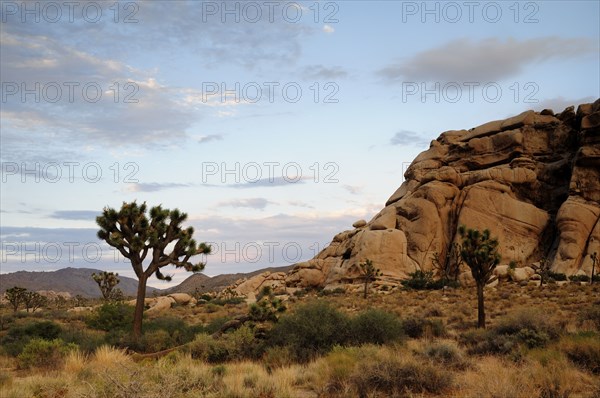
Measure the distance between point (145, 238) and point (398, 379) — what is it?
587 inches

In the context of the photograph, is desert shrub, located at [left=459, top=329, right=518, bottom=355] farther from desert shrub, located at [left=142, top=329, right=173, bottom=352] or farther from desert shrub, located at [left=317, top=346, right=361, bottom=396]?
desert shrub, located at [left=142, top=329, right=173, bottom=352]

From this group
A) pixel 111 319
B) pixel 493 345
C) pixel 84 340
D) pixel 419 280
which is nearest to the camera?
pixel 493 345

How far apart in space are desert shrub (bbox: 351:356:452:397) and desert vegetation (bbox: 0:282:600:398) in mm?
22

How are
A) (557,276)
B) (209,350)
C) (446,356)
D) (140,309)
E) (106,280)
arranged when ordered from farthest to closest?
1. (106,280)
2. (557,276)
3. (140,309)
4. (209,350)
5. (446,356)

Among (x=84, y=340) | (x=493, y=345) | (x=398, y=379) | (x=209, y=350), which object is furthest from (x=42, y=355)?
(x=493, y=345)

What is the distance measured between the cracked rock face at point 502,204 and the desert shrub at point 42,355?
3988cm

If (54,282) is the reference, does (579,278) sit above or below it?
above

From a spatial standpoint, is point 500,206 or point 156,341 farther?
point 500,206

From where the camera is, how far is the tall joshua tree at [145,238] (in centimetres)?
2094

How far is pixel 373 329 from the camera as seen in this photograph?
583 inches

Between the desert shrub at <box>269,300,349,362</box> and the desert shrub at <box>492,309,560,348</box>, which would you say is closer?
the desert shrub at <box>492,309,560,348</box>

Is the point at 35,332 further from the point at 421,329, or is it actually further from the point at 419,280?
the point at 419,280

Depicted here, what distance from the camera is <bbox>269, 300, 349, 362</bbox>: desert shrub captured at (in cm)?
1385

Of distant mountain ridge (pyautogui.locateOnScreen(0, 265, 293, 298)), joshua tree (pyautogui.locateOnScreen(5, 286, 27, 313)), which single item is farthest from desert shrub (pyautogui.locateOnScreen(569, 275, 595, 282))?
distant mountain ridge (pyautogui.locateOnScreen(0, 265, 293, 298))
